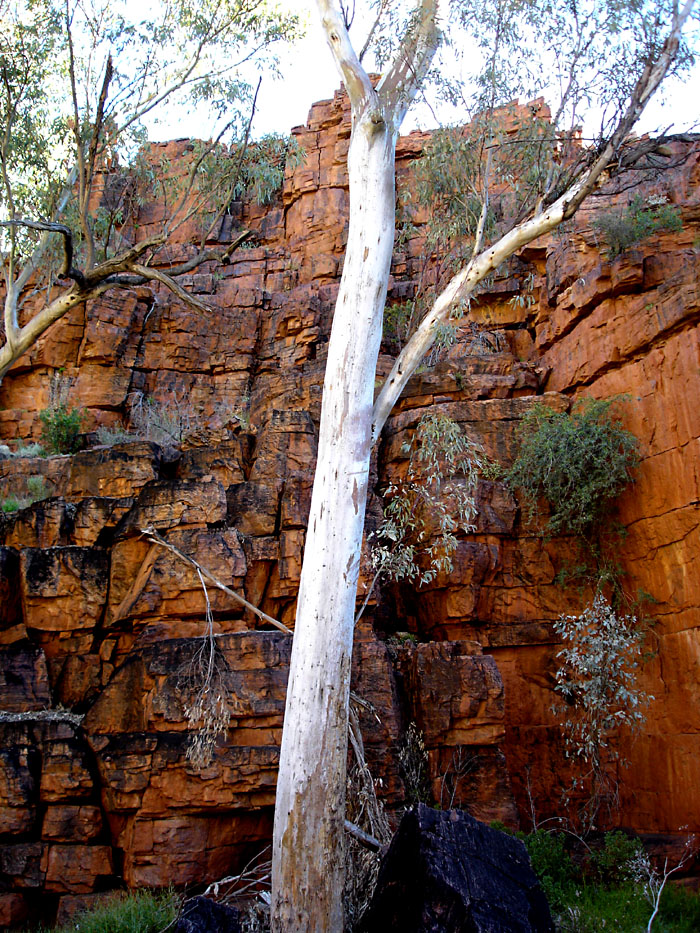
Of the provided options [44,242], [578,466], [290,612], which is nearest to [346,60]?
[578,466]

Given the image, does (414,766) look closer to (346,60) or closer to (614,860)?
(614,860)

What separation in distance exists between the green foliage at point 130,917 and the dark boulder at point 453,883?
1.91 meters

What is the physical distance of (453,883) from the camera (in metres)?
5.32

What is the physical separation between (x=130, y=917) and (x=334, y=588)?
3.23 metres

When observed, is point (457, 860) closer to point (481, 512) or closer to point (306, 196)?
point (481, 512)

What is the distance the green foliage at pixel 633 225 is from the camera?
11.9 meters

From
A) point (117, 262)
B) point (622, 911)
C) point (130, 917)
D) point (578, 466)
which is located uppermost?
point (117, 262)

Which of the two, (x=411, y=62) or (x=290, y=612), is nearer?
(x=411, y=62)

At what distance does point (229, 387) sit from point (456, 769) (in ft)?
31.3

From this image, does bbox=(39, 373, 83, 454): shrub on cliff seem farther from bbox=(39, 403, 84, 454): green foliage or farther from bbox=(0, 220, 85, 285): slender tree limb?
bbox=(0, 220, 85, 285): slender tree limb

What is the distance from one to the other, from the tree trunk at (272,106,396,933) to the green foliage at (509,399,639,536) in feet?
A: 14.3

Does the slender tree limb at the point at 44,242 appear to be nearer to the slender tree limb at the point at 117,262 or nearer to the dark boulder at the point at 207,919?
the slender tree limb at the point at 117,262

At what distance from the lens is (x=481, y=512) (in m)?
11.3

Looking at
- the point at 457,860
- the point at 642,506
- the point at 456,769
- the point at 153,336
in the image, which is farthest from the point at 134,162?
the point at 457,860
